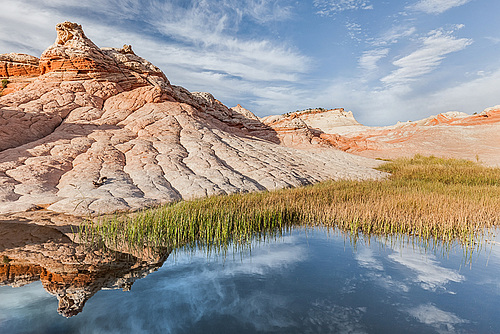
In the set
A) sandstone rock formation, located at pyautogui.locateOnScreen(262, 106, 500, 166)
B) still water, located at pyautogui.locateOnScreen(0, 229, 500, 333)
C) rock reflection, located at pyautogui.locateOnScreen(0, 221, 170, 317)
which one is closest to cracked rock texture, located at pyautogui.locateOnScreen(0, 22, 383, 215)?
rock reflection, located at pyautogui.locateOnScreen(0, 221, 170, 317)

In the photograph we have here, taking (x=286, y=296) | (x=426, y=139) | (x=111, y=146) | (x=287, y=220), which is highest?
(x=426, y=139)

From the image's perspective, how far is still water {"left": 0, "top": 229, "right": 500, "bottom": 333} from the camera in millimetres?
4059

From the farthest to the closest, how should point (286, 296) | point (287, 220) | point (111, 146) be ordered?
point (111, 146), point (287, 220), point (286, 296)

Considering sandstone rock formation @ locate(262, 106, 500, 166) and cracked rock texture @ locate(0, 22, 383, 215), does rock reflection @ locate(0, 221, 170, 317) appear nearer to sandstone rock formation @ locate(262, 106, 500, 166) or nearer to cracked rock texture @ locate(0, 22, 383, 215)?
cracked rock texture @ locate(0, 22, 383, 215)

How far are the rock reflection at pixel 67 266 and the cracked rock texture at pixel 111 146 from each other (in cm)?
272

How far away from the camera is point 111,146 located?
51.1 ft

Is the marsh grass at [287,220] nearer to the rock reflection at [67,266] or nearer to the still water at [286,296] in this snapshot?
the rock reflection at [67,266]

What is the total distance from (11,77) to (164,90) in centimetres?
1161

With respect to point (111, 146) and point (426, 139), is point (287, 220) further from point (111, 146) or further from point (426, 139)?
point (426, 139)

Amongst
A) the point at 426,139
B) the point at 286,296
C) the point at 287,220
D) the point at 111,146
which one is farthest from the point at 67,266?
the point at 426,139

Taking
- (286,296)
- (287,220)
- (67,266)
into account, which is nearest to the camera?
(286,296)

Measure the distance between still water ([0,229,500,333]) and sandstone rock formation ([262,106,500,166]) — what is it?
2821 cm

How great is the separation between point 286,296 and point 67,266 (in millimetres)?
4308

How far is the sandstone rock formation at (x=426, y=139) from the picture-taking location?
34.9 metres
